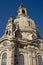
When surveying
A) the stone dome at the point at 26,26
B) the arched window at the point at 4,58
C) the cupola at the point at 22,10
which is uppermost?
the cupola at the point at 22,10

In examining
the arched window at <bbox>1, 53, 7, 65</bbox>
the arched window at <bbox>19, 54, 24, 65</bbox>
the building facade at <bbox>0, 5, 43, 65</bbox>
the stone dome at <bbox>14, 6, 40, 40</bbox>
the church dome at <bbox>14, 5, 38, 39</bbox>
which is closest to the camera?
the arched window at <bbox>1, 53, 7, 65</bbox>

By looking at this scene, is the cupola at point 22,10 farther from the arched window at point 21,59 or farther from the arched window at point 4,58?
the arched window at point 4,58

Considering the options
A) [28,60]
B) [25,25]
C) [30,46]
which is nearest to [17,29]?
[25,25]

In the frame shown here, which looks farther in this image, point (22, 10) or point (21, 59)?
point (22, 10)

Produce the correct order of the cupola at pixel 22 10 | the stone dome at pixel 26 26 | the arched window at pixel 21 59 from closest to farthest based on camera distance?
the arched window at pixel 21 59 → the stone dome at pixel 26 26 → the cupola at pixel 22 10

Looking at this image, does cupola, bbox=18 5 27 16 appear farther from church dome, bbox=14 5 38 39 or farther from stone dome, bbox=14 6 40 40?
stone dome, bbox=14 6 40 40

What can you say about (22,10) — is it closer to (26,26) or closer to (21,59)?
(26,26)

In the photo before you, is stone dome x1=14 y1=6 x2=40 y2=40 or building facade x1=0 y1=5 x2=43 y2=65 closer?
building facade x1=0 y1=5 x2=43 y2=65

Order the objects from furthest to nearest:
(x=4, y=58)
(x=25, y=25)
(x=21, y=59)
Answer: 1. (x=25, y=25)
2. (x=21, y=59)
3. (x=4, y=58)

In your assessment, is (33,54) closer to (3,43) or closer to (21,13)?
Result: (3,43)

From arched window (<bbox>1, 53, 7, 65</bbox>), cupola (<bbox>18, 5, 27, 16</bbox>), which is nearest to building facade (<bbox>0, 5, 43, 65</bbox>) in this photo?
A: arched window (<bbox>1, 53, 7, 65</bbox>)

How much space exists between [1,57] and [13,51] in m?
3.04

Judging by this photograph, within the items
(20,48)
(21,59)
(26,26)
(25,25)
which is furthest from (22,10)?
(21,59)

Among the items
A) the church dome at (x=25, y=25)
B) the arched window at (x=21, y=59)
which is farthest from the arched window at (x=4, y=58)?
the church dome at (x=25, y=25)
